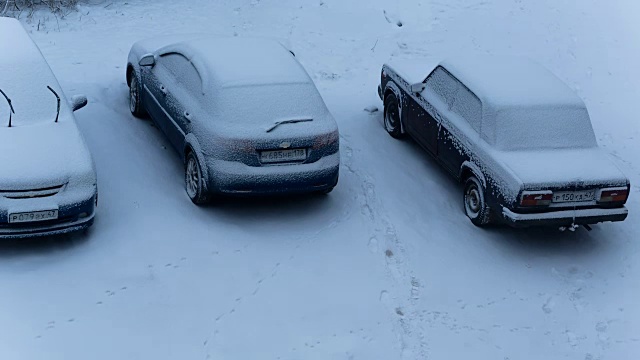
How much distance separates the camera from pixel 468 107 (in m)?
11.1

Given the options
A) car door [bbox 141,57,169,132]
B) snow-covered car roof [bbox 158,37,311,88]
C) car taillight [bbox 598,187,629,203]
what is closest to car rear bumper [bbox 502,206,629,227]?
car taillight [bbox 598,187,629,203]

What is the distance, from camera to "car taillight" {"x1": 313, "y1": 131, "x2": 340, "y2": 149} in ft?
33.1

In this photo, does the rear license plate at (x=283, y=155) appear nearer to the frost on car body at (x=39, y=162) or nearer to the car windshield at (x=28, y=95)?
the frost on car body at (x=39, y=162)

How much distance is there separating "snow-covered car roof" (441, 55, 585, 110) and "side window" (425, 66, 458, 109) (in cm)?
9

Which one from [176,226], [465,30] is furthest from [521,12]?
[176,226]

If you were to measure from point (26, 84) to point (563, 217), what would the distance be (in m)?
6.24

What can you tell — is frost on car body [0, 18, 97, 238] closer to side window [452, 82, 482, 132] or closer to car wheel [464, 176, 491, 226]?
car wheel [464, 176, 491, 226]

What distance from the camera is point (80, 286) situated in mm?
8828

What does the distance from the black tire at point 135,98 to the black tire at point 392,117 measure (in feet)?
11.1

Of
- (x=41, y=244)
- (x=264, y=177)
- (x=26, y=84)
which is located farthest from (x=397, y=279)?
(x=26, y=84)

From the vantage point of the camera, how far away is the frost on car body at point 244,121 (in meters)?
9.88

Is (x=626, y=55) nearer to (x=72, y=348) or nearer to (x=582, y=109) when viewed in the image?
(x=582, y=109)

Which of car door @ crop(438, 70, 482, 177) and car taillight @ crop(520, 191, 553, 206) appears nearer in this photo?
car taillight @ crop(520, 191, 553, 206)

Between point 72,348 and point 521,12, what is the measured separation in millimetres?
11722
